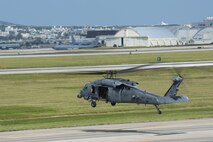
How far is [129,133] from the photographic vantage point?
145 ft

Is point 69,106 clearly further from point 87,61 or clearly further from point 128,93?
point 87,61

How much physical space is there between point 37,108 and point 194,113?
1469 centimetres

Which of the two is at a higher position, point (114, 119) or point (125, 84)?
point (125, 84)

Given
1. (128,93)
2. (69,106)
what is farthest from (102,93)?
(69,106)

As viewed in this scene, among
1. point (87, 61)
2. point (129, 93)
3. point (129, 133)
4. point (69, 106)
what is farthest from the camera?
point (87, 61)

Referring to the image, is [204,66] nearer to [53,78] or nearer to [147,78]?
[147,78]

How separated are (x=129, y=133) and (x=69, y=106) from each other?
57.4 ft

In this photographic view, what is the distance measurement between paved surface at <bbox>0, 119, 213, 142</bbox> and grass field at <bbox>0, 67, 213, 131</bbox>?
251cm

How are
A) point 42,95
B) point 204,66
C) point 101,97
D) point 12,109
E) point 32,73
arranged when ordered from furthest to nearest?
point 204,66 < point 32,73 < point 42,95 < point 12,109 < point 101,97

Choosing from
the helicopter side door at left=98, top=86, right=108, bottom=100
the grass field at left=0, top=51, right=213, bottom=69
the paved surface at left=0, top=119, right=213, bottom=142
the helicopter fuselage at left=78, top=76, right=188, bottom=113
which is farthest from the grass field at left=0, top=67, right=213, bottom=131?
the grass field at left=0, top=51, right=213, bottom=69

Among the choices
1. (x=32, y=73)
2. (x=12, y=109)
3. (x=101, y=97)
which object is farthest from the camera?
(x=32, y=73)

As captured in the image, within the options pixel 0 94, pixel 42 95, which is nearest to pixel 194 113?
pixel 42 95

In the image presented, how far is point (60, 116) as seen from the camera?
55.3 metres

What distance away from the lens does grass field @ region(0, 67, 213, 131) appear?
52275mm
